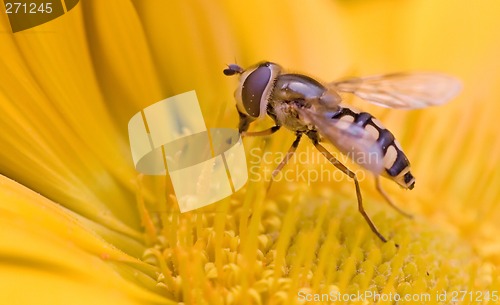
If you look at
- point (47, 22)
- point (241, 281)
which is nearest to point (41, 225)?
point (241, 281)

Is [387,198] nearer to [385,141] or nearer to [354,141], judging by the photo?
[385,141]

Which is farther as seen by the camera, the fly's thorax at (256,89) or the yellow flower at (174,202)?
the fly's thorax at (256,89)

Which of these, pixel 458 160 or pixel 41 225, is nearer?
pixel 41 225

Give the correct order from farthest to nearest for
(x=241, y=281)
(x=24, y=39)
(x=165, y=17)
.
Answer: (x=165, y=17)
(x=24, y=39)
(x=241, y=281)

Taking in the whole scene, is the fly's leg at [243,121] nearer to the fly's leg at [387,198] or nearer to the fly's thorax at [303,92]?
the fly's thorax at [303,92]

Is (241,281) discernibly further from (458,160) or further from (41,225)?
(458,160)
